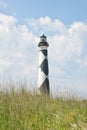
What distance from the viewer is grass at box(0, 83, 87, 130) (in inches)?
252

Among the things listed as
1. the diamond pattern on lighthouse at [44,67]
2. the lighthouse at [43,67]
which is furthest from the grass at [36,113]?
the diamond pattern on lighthouse at [44,67]

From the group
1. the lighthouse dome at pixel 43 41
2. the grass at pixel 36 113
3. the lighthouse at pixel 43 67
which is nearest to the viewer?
the grass at pixel 36 113

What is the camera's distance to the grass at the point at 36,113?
6.39 metres

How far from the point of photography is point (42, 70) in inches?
452

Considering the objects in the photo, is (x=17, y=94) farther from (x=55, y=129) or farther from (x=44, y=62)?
(x=44, y=62)

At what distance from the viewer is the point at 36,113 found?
23.2 feet

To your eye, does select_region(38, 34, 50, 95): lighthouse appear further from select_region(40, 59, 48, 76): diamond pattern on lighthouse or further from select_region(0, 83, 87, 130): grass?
select_region(0, 83, 87, 130): grass

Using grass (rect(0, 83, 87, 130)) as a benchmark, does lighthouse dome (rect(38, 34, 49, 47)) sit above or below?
above

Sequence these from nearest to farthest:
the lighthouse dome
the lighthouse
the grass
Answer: the grass → the lighthouse → the lighthouse dome

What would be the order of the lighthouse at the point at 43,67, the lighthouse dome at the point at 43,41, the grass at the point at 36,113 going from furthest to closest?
the lighthouse dome at the point at 43,41 → the lighthouse at the point at 43,67 → the grass at the point at 36,113

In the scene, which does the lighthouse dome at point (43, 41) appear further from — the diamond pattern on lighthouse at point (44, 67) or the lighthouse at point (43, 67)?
the diamond pattern on lighthouse at point (44, 67)

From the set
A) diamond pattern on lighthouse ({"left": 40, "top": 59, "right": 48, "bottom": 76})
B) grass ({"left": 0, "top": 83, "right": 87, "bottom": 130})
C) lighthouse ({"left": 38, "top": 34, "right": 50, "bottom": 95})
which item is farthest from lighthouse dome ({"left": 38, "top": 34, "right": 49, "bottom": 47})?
grass ({"left": 0, "top": 83, "right": 87, "bottom": 130})

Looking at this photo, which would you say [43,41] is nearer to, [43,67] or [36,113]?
[43,67]

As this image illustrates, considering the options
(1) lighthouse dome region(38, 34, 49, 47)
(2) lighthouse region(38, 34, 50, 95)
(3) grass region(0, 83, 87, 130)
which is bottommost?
(3) grass region(0, 83, 87, 130)
